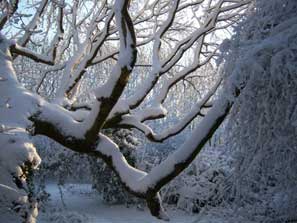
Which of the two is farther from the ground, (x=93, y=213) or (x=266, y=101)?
(x=266, y=101)

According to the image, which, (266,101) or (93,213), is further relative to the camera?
(93,213)

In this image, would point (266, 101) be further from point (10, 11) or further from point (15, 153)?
point (10, 11)

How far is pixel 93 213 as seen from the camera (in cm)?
1109

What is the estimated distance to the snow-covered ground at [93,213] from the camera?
976 centimetres

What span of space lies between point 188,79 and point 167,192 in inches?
134

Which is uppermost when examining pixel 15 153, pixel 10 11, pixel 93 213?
pixel 10 11

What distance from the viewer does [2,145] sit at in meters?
4.63

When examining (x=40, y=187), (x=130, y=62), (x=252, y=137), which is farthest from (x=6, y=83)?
(x=40, y=187)

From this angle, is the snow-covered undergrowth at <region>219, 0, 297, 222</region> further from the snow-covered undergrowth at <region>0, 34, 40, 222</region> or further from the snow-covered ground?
the snow-covered ground

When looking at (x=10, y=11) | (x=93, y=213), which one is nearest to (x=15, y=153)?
(x=10, y=11)

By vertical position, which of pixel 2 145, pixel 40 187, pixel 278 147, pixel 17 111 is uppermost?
pixel 278 147

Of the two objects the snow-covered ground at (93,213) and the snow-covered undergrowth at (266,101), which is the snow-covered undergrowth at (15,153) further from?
the snow-covered ground at (93,213)

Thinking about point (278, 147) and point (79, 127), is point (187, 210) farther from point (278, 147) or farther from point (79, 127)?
point (278, 147)

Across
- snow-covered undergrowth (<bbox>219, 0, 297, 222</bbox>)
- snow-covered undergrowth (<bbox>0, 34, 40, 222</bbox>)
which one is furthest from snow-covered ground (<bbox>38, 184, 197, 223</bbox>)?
snow-covered undergrowth (<bbox>219, 0, 297, 222</bbox>)
